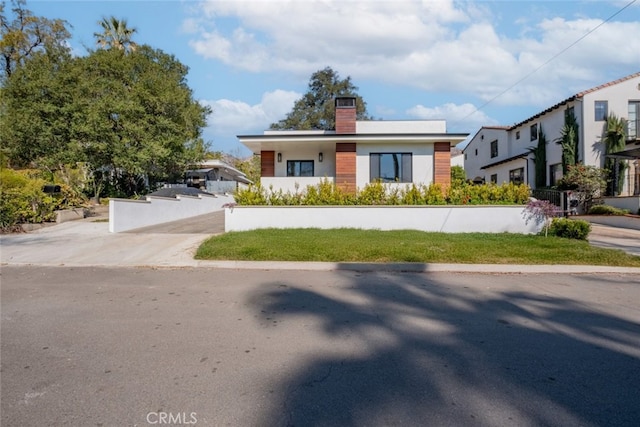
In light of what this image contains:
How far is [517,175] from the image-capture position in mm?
29172

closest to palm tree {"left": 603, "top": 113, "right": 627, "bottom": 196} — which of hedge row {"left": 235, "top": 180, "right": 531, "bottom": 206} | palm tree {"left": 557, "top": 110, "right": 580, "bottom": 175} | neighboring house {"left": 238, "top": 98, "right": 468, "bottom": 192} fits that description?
palm tree {"left": 557, "top": 110, "right": 580, "bottom": 175}

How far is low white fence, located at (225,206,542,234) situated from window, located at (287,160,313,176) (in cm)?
714

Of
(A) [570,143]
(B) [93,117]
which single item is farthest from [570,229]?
(B) [93,117]

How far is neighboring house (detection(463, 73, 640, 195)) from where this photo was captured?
70.8 ft

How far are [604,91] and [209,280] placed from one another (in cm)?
2406

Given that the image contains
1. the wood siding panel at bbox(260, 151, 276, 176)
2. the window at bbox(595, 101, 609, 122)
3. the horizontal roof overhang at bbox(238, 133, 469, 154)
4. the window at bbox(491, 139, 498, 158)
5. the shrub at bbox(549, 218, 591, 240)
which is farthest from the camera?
the window at bbox(491, 139, 498, 158)

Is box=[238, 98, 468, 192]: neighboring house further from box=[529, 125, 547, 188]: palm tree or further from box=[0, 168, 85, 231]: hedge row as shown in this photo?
box=[529, 125, 547, 188]: palm tree

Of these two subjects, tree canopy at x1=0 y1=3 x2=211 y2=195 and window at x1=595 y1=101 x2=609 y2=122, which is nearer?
tree canopy at x1=0 y1=3 x2=211 y2=195

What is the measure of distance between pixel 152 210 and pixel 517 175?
82.3 feet

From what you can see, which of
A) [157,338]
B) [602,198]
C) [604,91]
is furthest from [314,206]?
[604,91]

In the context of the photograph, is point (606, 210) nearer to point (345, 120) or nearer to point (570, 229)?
point (570, 229)

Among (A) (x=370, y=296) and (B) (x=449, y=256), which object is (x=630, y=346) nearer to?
(A) (x=370, y=296)

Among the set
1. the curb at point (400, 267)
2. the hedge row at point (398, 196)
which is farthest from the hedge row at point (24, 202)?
the hedge row at point (398, 196)

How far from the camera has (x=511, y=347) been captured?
4.24 metres
